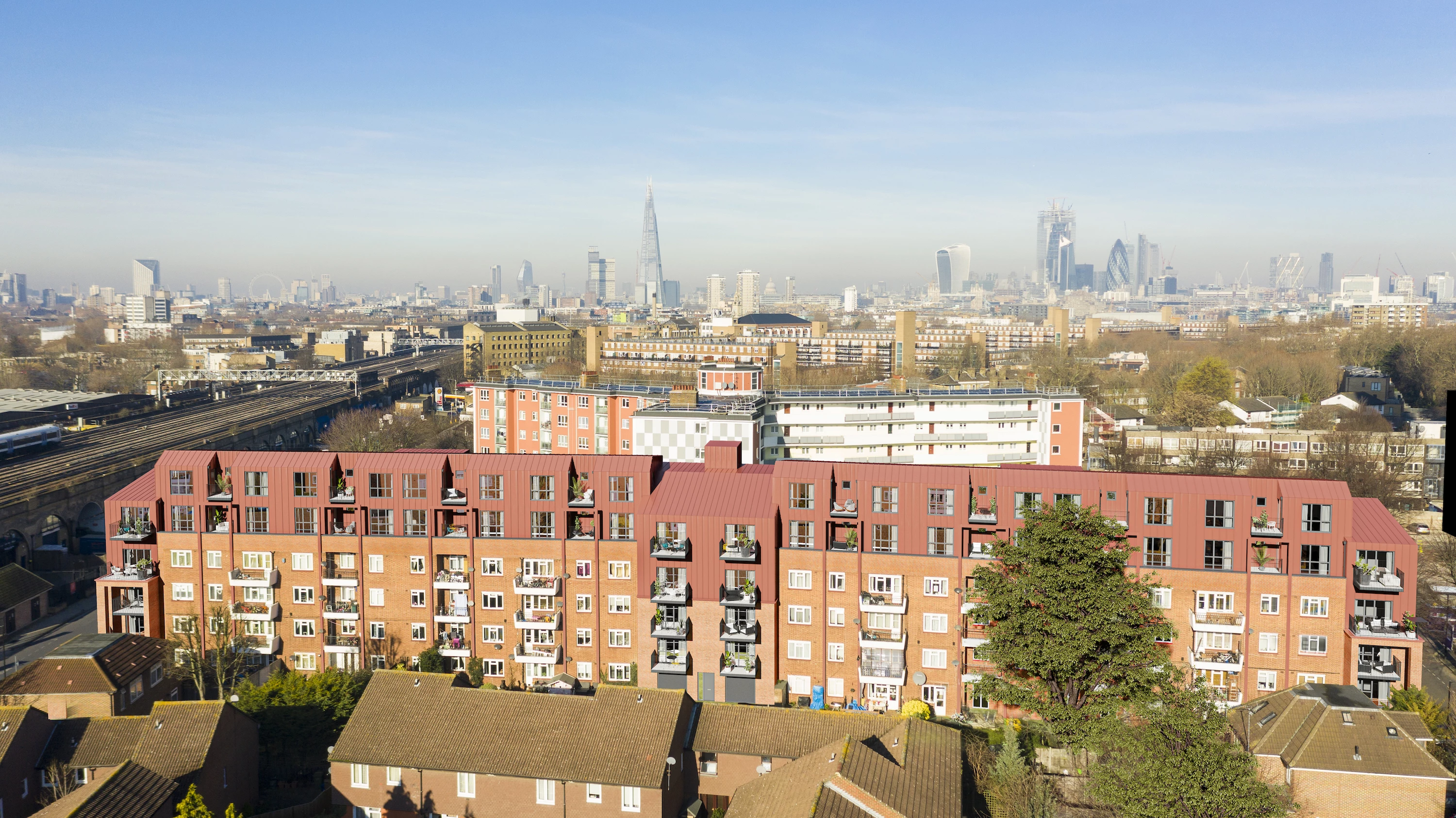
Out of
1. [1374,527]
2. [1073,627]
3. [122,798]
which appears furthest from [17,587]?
[1374,527]

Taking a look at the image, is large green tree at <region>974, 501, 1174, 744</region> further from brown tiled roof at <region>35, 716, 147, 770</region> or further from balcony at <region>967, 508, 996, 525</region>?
brown tiled roof at <region>35, 716, 147, 770</region>

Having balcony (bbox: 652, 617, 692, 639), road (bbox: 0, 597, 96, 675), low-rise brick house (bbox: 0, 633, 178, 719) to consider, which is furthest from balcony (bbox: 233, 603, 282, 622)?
balcony (bbox: 652, 617, 692, 639)

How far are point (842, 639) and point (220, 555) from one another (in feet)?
55.8

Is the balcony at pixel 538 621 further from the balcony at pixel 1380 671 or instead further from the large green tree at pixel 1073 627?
the balcony at pixel 1380 671

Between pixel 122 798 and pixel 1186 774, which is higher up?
pixel 1186 774

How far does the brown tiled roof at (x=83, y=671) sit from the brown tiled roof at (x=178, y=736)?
118 inches

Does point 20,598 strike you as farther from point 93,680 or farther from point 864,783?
point 864,783

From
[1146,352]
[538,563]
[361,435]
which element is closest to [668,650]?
[538,563]

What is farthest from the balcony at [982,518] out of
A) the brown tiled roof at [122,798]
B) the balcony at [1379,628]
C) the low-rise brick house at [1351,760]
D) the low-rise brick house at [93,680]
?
the low-rise brick house at [93,680]

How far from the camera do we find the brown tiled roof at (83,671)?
76.2 feet

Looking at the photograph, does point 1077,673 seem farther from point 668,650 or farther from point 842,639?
point 668,650

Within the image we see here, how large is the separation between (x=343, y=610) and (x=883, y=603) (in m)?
14.6

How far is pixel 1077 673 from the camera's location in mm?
21891

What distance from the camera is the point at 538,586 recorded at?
2738 cm
